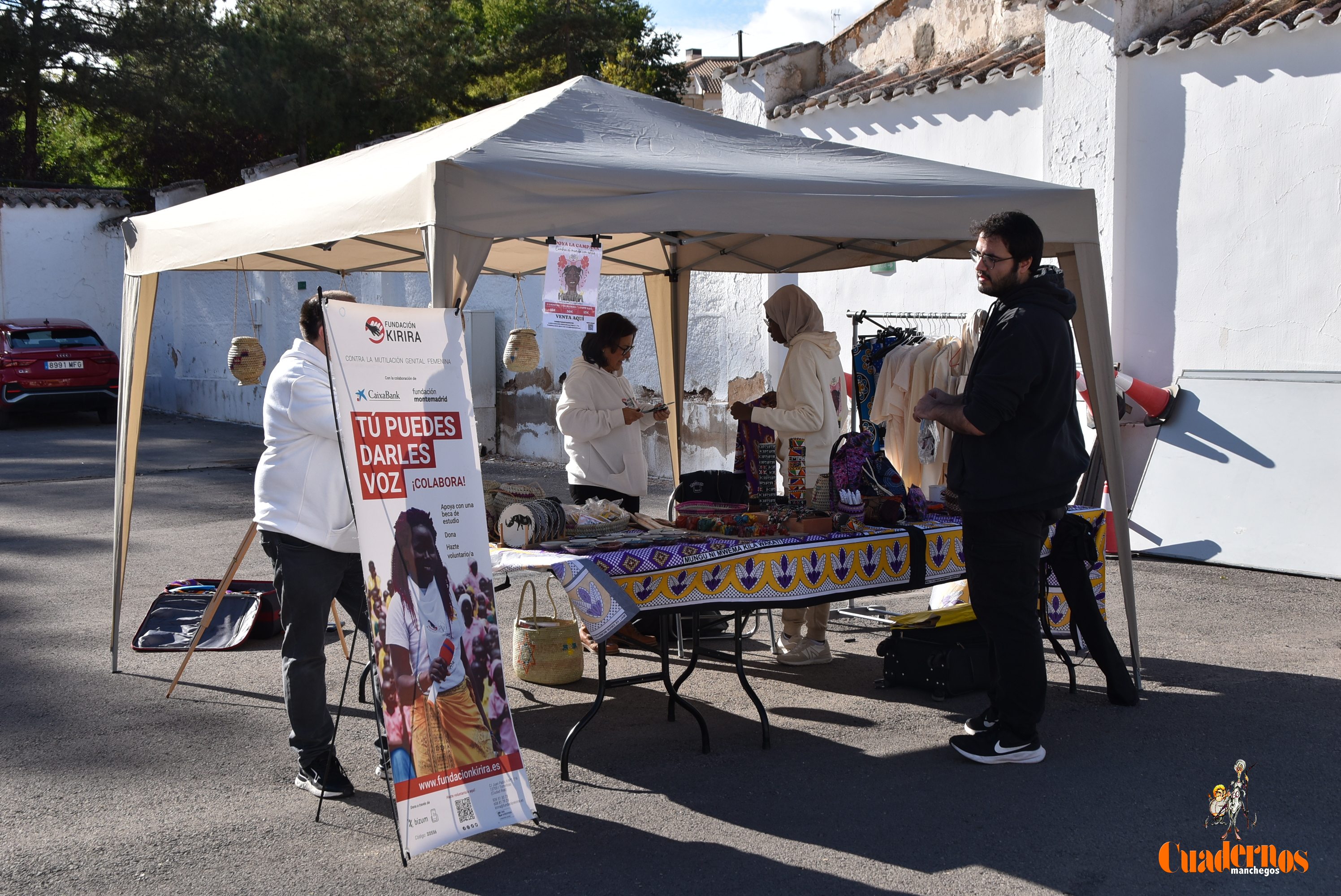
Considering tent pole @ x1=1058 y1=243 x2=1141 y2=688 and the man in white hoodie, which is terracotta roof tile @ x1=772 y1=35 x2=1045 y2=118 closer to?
tent pole @ x1=1058 y1=243 x2=1141 y2=688

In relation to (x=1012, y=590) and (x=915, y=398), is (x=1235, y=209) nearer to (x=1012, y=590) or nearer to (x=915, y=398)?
(x=915, y=398)

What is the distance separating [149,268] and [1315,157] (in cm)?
698

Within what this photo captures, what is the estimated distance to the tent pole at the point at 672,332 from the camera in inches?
301

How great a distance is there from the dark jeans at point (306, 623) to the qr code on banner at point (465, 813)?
0.74 m

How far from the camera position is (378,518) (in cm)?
343

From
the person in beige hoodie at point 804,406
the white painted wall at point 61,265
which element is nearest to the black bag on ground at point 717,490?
the person in beige hoodie at point 804,406

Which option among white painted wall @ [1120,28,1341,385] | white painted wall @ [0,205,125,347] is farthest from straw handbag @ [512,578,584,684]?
white painted wall @ [0,205,125,347]

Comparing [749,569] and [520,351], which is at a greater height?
[520,351]

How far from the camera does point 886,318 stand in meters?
8.94

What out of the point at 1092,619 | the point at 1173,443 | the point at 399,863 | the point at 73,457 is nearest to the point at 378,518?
the point at 399,863

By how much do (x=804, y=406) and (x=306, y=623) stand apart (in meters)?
2.58

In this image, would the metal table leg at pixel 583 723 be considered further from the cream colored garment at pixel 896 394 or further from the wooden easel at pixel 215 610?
the cream colored garment at pixel 896 394

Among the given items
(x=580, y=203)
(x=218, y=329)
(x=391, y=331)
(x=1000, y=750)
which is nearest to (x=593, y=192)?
(x=580, y=203)

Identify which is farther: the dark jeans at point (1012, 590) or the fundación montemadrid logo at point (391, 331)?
the dark jeans at point (1012, 590)
